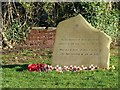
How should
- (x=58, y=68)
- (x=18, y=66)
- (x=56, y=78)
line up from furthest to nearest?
(x=18, y=66), (x=58, y=68), (x=56, y=78)

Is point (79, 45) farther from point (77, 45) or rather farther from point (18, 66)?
point (18, 66)

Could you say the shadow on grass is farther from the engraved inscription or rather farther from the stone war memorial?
the engraved inscription

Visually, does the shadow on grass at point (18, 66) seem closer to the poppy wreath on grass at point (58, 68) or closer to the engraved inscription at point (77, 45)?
the poppy wreath on grass at point (58, 68)

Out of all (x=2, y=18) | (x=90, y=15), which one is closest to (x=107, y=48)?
(x=90, y=15)

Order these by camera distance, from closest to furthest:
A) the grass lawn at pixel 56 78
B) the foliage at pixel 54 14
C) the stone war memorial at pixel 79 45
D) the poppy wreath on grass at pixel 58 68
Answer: the grass lawn at pixel 56 78, the poppy wreath on grass at pixel 58 68, the stone war memorial at pixel 79 45, the foliage at pixel 54 14

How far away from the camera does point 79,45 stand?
8.05 meters

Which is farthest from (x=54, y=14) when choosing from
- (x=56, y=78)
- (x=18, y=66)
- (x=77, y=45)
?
(x=56, y=78)

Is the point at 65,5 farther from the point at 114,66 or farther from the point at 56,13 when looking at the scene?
the point at 114,66

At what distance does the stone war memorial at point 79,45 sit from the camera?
7992mm

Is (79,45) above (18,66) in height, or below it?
above

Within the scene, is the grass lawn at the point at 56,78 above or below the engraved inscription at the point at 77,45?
below

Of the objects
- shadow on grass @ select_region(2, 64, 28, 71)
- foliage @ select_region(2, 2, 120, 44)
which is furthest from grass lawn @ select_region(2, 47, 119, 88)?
foliage @ select_region(2, 2, 120, 44)

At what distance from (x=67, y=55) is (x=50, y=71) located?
60cm

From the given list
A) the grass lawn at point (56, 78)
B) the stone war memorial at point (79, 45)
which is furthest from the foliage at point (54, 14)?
the stone war memorial at point (79, 45)
